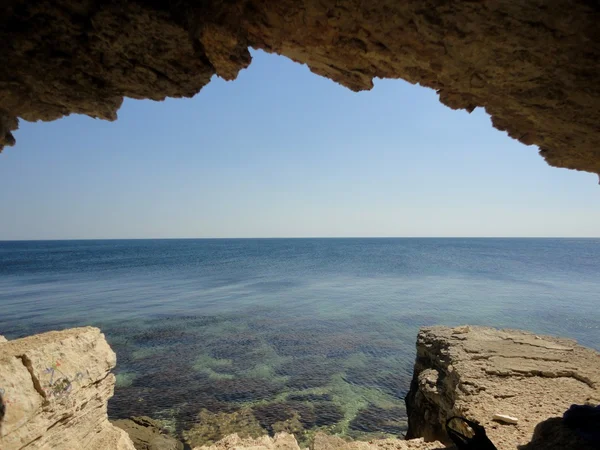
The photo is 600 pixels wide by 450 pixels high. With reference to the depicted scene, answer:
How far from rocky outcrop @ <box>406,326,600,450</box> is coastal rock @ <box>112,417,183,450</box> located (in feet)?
19.9

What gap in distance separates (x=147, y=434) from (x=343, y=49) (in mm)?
9834

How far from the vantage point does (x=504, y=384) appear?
256 inches

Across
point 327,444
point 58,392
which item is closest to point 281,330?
point 327,444

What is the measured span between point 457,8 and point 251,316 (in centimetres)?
2000

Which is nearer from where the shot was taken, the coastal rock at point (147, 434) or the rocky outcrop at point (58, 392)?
the rocky outcrop at point (58, 392)

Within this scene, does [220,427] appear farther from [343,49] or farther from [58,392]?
[343,49]

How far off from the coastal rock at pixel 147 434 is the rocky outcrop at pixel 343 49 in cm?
770

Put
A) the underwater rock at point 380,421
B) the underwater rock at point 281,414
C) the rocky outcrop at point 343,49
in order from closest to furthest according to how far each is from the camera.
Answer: the rocky outcrop at point 343,49, the underwater rock at point 380,421, the underwater rock at point 281,414

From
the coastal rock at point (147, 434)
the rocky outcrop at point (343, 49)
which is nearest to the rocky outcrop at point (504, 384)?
the rocky outcrop at point (343, 49)

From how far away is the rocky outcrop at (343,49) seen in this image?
2934mm

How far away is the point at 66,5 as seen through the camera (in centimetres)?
333

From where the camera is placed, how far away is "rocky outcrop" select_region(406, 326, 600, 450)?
16.6ft

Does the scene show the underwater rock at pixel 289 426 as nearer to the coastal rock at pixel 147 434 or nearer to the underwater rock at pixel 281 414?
the underwater rock at pixel 281 414

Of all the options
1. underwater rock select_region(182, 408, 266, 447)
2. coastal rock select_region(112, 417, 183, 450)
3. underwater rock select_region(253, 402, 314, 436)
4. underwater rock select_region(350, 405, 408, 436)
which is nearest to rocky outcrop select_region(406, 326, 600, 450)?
underwater rock select_region(350, 405, 408, 436)
